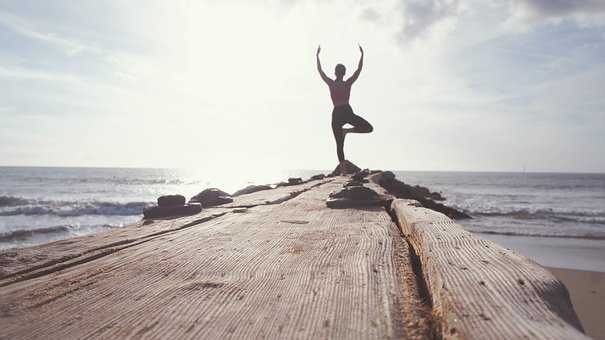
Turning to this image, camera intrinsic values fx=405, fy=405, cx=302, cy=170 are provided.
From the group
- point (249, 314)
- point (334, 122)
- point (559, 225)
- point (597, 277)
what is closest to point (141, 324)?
point (249, 314)

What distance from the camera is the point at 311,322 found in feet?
2.56

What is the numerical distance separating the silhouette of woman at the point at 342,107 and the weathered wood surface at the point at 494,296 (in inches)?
264

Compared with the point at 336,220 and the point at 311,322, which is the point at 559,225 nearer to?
the point at 336,220

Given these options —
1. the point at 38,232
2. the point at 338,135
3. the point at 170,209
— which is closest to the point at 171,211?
the point at 170,209

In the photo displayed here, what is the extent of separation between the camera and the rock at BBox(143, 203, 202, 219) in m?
2.54

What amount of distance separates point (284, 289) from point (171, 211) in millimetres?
1810

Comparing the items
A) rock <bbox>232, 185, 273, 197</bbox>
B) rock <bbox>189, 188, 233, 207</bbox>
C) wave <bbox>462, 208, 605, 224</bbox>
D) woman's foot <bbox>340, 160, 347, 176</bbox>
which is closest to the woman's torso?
woman's foot <bbox>340, 160, 347, 176</bbox>

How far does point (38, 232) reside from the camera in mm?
13656

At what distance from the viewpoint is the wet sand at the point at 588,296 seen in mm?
5474

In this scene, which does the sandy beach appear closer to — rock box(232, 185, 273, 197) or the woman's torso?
rock box(232, 185, 273, 197)

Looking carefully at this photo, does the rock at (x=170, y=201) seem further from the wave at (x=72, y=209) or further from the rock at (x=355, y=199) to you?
the wave at (x=72, y=209)

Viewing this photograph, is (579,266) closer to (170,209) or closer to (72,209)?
(170,209)

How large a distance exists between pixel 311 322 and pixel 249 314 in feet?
0.45

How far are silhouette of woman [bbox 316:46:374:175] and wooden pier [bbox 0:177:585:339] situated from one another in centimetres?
626
